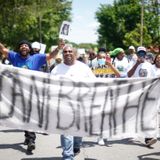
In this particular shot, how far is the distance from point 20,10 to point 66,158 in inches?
1425

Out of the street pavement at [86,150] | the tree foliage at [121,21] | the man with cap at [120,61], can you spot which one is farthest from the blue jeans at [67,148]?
the tree foliage at [121,21]

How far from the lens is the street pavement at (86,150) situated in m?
8.32

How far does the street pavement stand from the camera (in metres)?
8.32

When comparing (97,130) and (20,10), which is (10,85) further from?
(20,10)

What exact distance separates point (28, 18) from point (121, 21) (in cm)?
2951

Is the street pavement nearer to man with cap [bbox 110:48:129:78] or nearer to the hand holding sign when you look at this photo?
the hand holding sign

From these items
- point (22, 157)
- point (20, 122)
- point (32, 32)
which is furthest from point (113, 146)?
point (32, 32)

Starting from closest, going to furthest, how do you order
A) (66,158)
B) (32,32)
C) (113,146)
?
(66,158) → (113,146) → (32,32)

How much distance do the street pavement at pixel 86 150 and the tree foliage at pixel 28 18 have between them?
108 feet

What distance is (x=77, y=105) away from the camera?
732cm

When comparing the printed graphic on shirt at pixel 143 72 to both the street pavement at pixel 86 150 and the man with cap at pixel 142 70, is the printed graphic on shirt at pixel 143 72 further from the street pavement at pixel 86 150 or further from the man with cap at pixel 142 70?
the street pavement at pixel 86 150

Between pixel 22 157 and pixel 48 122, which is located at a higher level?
pixel 48 122

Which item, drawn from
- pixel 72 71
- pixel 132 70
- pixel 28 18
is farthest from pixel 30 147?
pixel 28 18

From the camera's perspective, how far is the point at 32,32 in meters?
65.1
